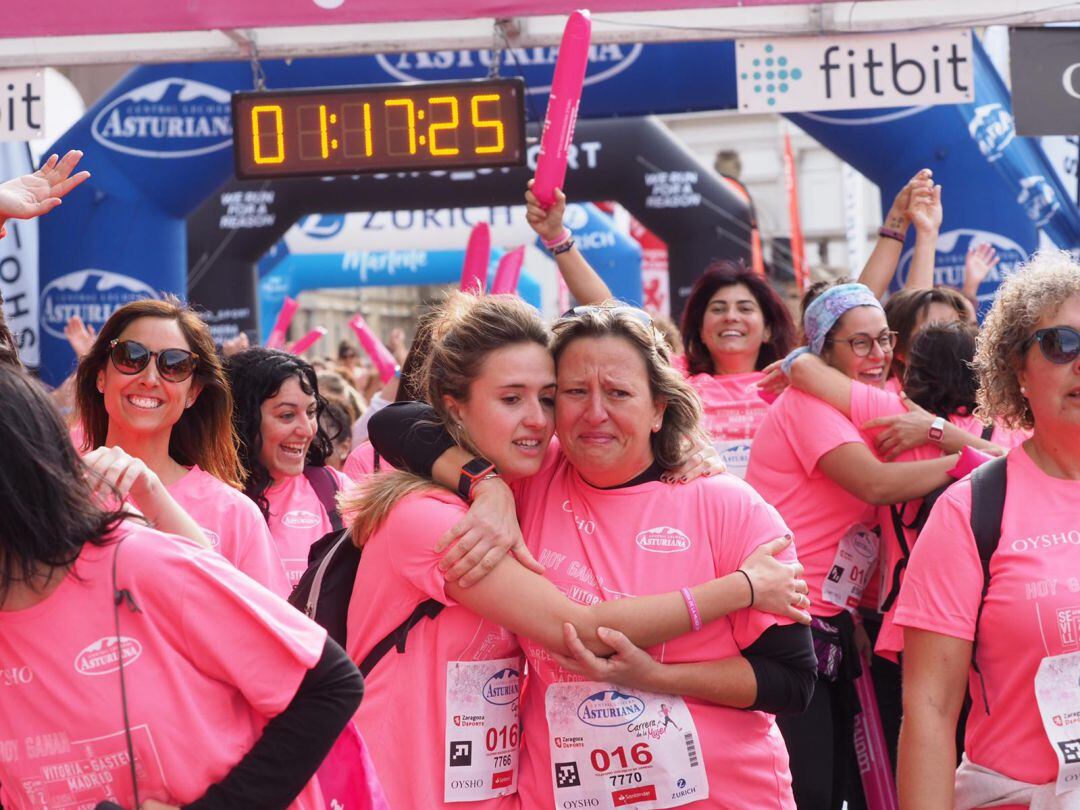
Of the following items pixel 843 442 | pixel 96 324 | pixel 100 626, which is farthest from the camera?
pixel 96 324

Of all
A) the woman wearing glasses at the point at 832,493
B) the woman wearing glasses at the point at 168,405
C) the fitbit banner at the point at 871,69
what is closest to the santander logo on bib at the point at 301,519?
the woman wearing glasses at the point at 168,405

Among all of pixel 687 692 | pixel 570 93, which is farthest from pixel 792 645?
pixel 570 93

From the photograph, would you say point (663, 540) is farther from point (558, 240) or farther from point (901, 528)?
point (558, 240)

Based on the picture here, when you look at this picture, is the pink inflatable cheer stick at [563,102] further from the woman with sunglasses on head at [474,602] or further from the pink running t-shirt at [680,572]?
the pink running t-shirt at [680,572]

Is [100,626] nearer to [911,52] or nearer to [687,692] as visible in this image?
[687,692]

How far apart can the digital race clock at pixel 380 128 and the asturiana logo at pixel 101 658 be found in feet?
15.0

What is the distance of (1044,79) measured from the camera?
605 centimetres

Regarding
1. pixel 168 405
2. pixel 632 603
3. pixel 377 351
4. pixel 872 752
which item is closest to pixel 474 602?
pixel 632 603

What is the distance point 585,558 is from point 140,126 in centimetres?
696

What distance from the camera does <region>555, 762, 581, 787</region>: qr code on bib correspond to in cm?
258

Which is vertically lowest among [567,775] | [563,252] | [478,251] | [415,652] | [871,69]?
[567,775]

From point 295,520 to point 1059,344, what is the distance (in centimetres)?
255

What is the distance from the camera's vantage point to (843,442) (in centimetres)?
409

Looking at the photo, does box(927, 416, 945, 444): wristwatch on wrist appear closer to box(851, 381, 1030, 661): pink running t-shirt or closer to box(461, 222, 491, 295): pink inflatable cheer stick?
box(851, 381, 1030, 661): pink running t-shirt
